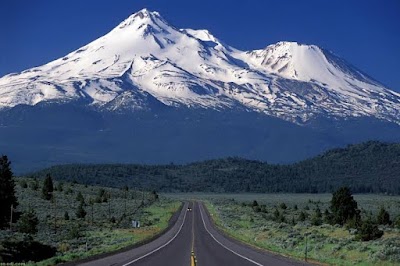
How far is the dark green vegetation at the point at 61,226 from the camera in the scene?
33031 mm

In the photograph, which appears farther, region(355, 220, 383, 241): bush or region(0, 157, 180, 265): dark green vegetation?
region(355, 220, 383, 241): bush

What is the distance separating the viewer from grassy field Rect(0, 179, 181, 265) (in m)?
38.1

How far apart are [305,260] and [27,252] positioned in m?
13.0

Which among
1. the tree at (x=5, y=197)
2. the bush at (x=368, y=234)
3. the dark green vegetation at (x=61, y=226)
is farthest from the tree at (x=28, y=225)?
the bush at (x=368, y=234)

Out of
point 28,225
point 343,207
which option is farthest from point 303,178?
point 28,225

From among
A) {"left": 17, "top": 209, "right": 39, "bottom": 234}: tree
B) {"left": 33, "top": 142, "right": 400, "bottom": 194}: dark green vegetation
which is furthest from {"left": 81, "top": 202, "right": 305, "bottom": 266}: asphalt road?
{"left": 33, "top": 142, "right": 400, "bottom": 194}: dark green vegetation

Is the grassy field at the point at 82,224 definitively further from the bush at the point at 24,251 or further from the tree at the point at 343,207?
the tree at the point at 343,207

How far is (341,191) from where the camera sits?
62750mm

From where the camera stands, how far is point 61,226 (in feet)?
177

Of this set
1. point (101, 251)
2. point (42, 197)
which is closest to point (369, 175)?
point (42, 197)

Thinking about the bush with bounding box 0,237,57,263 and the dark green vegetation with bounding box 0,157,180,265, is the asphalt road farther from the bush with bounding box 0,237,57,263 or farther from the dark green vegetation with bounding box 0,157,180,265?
the bush with bounding box 0,237,57,263

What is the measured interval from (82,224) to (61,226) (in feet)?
10.8

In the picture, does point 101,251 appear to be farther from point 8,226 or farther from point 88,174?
point 88,174

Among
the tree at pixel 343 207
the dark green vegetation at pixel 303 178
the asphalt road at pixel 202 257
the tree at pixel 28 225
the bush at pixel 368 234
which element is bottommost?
the asphalt road at pixel 202 257
